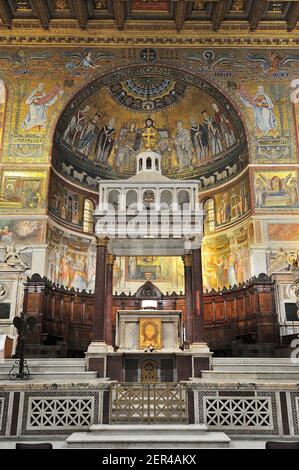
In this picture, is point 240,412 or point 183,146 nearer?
point 240,412

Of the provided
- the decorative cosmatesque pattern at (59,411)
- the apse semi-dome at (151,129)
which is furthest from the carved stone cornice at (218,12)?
the decorative cosmatesque pattern at (59,411)

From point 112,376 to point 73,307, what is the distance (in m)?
7.34

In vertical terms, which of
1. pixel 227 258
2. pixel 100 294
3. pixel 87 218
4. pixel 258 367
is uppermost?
pixel 87 218

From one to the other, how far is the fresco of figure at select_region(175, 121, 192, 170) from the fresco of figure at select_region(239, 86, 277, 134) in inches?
149

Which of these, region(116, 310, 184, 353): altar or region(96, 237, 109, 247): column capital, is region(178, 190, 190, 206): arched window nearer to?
region(96, 237, 109, 247): column capital

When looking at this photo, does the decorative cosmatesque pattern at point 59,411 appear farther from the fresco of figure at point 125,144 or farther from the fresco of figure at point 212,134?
the fresco of figure at point 125,144

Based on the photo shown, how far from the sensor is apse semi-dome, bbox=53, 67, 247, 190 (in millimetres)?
20844

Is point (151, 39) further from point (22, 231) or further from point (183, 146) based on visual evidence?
point (22, 231)

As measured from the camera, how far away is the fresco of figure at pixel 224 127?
21016 millimetres

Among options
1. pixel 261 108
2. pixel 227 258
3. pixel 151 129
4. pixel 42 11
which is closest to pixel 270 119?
pixel 261 108

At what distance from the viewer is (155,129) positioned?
23094mm

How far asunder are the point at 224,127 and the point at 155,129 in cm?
397

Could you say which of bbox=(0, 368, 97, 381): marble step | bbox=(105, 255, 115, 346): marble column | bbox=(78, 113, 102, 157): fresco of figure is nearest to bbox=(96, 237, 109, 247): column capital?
bbox=(105, 255, 115, 346): marble column

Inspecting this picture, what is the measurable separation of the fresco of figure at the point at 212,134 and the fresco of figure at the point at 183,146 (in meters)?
1.24
